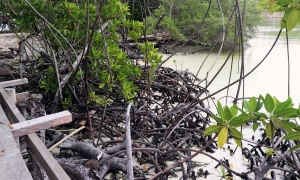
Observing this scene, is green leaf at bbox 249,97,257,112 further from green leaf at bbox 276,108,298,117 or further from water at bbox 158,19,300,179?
water at bbox 158,19,300,179

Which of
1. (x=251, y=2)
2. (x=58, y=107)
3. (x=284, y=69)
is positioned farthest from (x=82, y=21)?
(x=251, y=2)

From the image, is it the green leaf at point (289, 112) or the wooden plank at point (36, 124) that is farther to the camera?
the wooden plank at point (36, 124)

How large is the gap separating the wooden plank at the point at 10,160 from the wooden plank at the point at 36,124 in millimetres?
31

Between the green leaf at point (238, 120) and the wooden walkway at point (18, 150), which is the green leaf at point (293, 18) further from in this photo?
the wooden walkway at point (18, 150)

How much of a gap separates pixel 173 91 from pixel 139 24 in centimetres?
86

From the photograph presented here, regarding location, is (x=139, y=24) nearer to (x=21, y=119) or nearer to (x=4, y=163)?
(x=21, y=119)

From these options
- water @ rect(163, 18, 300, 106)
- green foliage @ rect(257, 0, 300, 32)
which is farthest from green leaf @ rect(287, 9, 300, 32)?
water @ rect(163, 18, 300, 106)

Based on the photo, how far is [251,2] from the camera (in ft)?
18.5

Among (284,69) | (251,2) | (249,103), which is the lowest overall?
(284,69)

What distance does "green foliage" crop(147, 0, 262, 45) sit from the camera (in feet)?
17.4

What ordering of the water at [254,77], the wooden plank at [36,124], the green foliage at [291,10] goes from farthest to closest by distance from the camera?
the water at [254,77]
the wooden plank at [36,124]
the green foliage at [291,10]

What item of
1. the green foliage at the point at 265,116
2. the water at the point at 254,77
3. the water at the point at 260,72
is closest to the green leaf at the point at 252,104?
the green foliage at the point at 265,116

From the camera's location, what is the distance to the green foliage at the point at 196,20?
5293 mm

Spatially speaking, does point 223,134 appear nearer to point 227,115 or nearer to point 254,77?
point 227,115
